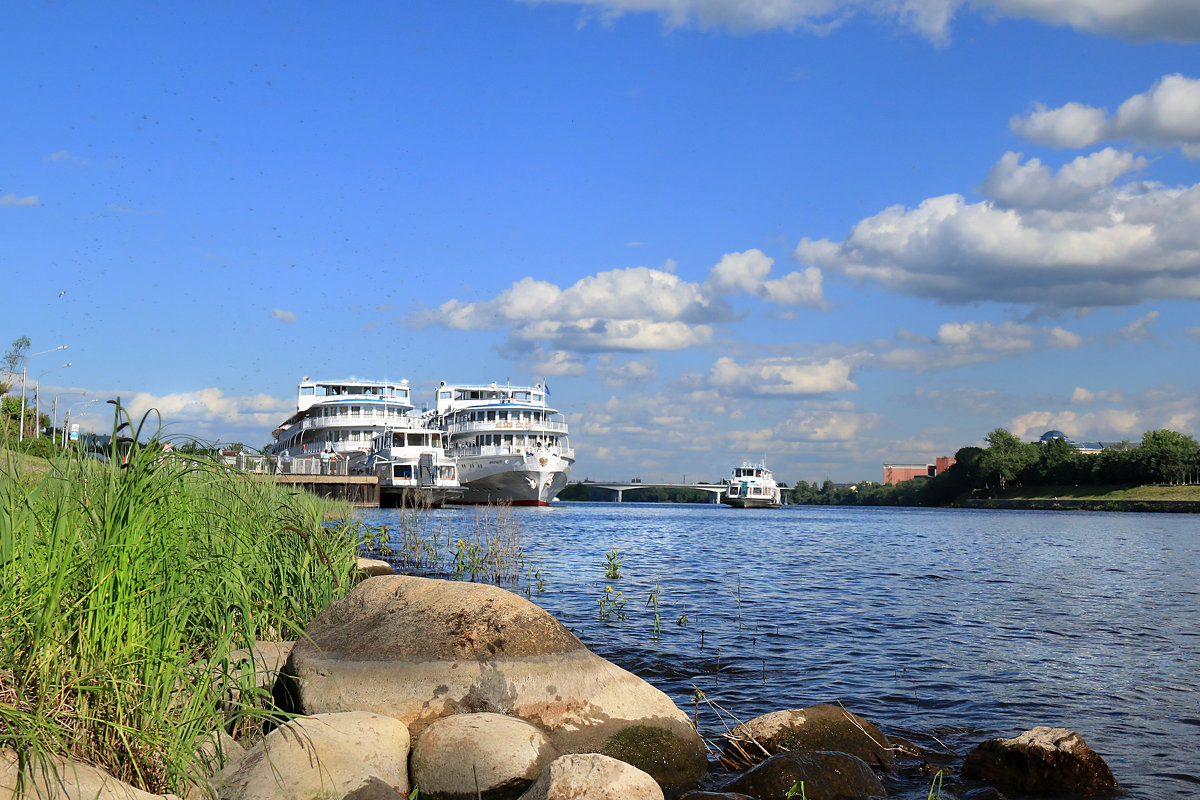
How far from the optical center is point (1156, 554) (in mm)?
29594

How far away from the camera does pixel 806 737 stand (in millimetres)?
6645

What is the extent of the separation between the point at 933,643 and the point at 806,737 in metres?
6.36

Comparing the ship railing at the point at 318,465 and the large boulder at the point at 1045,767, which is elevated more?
the ship railing at the point at 318,465

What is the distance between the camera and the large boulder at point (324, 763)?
4637 mm

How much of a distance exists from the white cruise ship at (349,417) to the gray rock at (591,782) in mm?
60402

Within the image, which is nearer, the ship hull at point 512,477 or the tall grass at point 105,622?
the tall grass at point 105,622

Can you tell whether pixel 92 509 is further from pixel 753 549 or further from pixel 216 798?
pixel 753 549

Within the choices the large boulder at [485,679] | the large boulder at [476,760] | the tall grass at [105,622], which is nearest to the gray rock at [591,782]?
the large boulder at [476,760]

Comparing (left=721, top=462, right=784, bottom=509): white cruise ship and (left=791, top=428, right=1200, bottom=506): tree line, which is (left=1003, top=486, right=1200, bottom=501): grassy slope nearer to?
(left=791, top=428, right=1200, bottom=506): tree line

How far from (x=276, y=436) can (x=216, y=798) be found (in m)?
83.2

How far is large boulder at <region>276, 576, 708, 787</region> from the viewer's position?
592 cm

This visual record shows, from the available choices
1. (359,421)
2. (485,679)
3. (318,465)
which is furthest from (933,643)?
(359,421)

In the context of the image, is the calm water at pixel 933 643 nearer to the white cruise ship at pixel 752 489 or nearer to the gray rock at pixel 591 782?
the gray rock at pixel 591 782

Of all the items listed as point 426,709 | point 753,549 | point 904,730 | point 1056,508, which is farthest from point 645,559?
point 1056,508
